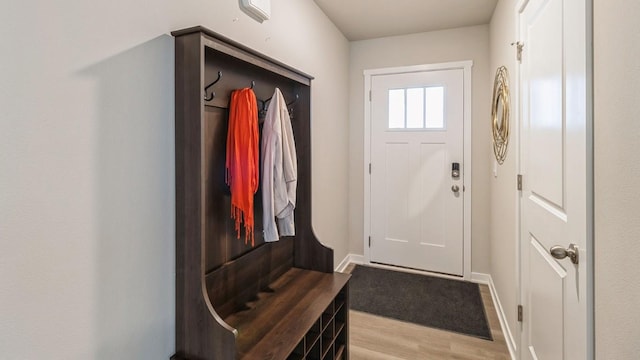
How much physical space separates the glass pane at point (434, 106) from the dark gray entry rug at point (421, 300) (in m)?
1.57

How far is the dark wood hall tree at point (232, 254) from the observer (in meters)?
1.20

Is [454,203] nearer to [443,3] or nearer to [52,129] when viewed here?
[443,3]

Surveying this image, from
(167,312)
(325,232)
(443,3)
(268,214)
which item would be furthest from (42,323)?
(443,3)

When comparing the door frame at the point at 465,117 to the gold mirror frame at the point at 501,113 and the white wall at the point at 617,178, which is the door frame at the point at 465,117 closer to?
the gold mirror frame at the point at 501,113

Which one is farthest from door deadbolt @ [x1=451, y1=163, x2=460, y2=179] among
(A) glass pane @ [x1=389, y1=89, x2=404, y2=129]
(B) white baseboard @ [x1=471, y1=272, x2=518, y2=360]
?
(B) white baseboard @ [x1=471, y1=272, x2=518, y2=360]

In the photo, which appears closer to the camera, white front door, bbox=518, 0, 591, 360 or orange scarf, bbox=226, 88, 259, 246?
white front door, bbox=518, 0, 591, 360

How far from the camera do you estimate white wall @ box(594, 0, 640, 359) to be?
785mm

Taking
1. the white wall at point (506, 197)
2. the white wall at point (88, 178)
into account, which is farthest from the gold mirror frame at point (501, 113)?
the white wall at point (88, 178)

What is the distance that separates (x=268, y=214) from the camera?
5.18 feet

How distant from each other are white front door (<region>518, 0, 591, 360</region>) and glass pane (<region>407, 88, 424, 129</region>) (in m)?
1.53

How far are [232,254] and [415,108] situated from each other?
102 inches

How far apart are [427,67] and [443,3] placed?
71cm

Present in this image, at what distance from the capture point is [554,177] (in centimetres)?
138

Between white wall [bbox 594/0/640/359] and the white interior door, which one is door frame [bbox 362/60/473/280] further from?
white wall [bbox 594/0/640/359]
